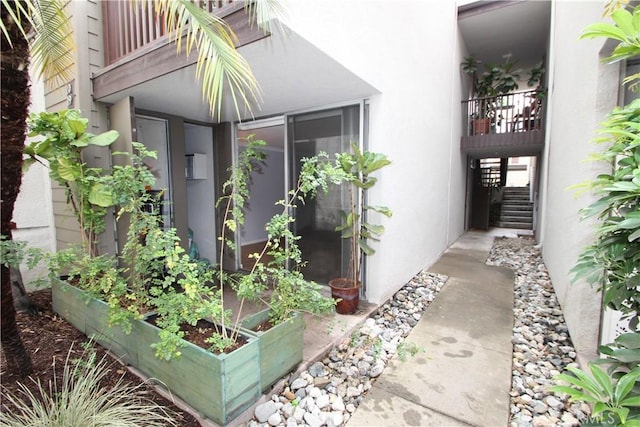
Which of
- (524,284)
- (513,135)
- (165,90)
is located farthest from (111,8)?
(513,135)

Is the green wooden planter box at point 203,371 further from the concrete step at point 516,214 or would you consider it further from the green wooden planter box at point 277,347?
the concrete step at point 516,214

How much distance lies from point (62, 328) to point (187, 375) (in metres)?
1.85

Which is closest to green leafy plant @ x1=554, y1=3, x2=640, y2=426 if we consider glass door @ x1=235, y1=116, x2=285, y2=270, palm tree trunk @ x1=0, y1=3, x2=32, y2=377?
palm tree trunk @ x1=0, y1=3, x2=32, y2=377

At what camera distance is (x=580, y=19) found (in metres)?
3.20

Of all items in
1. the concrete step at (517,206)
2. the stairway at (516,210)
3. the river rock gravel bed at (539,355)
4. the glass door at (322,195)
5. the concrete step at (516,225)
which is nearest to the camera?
the river rock gravel bed at (539,355)

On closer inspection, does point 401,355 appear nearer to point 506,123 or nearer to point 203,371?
point 203,371

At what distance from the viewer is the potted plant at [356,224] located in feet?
10.3

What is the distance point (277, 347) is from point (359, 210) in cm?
195

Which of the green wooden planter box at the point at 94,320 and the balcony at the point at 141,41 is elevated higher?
the balcony at the point at 141,41

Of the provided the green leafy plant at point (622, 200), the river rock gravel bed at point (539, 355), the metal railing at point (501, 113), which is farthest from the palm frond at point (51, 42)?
the metal railing at point (501, 113)

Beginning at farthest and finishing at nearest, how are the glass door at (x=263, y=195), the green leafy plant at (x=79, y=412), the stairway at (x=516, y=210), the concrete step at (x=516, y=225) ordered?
the stairway at (x=516, y=210)
the concrete step at (x=516, y=225)
the glass door at (x=263, y=195)
the green leafy plant at (x=79, y=412)

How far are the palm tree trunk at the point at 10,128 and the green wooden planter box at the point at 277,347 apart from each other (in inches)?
58.7

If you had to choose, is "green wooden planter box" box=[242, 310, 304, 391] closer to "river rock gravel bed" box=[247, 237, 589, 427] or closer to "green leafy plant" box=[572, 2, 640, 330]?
"river rock gravel bed" box=[247, 237, 589, 427]

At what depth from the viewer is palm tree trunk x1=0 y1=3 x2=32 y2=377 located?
1670mm
